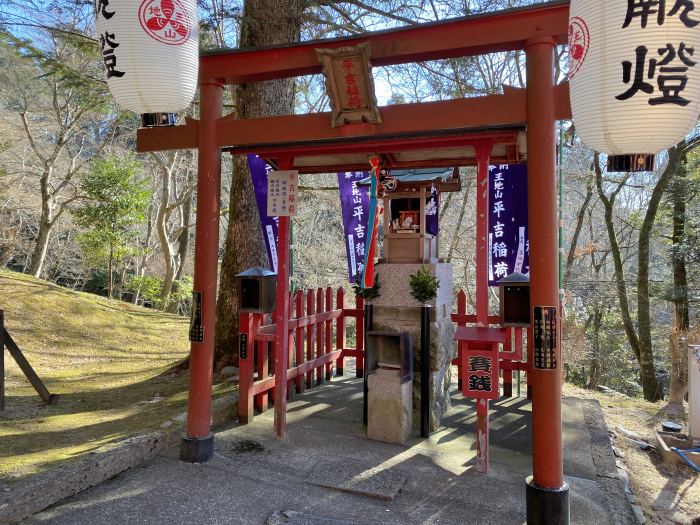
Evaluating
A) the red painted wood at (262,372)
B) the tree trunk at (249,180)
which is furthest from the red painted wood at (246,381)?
the tree trunk at (249,180)

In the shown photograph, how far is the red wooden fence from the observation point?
5547 millimetres

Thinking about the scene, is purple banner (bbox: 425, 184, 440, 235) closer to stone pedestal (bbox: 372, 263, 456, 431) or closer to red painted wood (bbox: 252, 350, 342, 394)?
stone pedestal (bbox: 372, 263, 456, 431)

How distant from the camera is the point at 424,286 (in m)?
5.25

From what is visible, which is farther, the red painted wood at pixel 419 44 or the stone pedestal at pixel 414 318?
the stone pedestal at pixel 414 318

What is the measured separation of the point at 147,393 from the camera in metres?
6.88

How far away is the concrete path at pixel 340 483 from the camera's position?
363 centimetres

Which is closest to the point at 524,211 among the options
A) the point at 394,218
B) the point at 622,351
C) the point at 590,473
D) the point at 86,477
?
the point at 394,218

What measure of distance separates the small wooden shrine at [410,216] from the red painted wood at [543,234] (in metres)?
1.84

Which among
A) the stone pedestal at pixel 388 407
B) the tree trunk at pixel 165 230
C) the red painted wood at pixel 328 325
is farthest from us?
the tree trunk at pixel 165 230

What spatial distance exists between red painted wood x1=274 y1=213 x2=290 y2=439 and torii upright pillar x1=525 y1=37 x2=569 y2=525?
8.62 ft

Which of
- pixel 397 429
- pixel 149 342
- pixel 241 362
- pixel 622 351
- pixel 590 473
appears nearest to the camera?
pixel 590 473

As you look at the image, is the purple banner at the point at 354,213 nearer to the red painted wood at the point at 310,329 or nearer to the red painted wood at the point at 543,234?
the red painted wood at the point at 310,329

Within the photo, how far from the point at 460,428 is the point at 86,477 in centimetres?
388

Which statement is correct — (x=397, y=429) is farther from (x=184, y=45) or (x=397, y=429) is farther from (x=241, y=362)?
(x=184, y=45)
